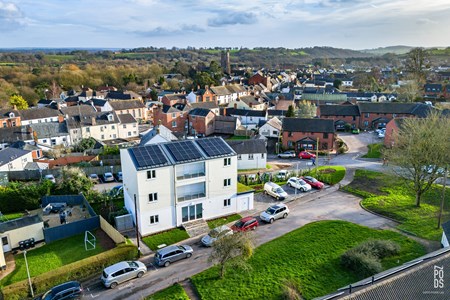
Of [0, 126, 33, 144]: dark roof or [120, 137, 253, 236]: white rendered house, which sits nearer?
[120, 137, 253, 236]: white rendered house

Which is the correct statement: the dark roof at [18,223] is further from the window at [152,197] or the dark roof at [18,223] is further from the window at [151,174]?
the window at [151,174]

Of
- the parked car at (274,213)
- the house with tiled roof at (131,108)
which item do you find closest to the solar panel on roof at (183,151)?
the parked car at (274,213)

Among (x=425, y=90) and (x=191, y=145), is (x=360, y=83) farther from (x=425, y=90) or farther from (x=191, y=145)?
(x=191, y=145)

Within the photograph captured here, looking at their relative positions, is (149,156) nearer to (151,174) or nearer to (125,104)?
(151,174)

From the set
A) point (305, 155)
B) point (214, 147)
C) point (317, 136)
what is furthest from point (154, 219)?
point (317, 136)

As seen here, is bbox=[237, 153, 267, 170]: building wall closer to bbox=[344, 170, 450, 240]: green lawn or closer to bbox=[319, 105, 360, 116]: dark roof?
bbox=[344, 170, 450, 240]: green lawn

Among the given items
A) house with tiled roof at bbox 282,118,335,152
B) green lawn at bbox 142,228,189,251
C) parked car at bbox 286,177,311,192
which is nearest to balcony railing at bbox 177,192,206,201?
green lawn at bbox 142,228,189,251
